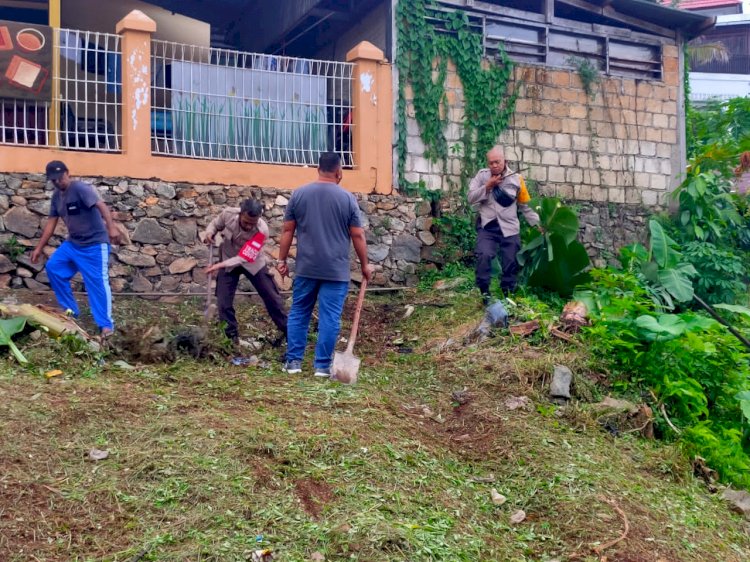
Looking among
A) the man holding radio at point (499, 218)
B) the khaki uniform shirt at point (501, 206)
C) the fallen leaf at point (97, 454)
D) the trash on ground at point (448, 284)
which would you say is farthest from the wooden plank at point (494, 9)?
the fallen leaf at point (97, 454)

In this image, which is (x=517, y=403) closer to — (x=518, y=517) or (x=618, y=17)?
(x=518, y=517)

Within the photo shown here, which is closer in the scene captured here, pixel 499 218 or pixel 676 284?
pixel 676 284

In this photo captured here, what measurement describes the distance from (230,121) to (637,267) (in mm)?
4661

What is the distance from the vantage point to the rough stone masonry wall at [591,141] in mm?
11438

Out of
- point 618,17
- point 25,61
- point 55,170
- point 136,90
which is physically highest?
point 618,17

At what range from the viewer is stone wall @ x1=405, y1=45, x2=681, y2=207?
11422 millimetres

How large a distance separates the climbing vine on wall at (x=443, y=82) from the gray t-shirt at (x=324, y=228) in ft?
12.8

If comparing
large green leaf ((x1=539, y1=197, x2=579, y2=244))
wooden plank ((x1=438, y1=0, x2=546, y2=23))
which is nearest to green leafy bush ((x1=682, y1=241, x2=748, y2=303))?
large green leaf ((x1=539, y1=197, x2=579, y2=244))

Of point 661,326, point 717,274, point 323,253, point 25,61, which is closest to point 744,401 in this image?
point 661,326

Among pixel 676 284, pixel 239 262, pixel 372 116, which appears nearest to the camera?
pixel 239 262

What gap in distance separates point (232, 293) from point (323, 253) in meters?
1.46

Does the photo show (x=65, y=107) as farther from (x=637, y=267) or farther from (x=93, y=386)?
(x=637, y=267)

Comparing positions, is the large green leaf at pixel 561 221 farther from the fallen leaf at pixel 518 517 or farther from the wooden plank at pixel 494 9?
the fallen leaf at pixel 518 517

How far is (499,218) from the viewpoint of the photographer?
938cm
